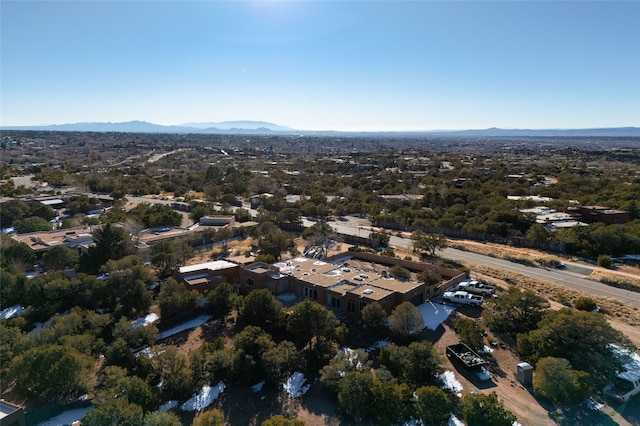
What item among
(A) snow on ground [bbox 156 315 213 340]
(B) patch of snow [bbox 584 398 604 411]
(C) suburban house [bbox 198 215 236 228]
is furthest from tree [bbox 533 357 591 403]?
(C) suburban house [bbox 198 215 236 228]

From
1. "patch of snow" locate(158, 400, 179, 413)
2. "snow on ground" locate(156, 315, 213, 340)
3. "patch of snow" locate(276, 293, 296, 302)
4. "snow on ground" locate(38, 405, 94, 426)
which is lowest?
"snow on ground" locate(156, 315, 213, 340)

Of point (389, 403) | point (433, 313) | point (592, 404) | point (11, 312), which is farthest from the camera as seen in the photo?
point (433, 313)

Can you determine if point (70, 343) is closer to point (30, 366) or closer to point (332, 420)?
point (30, 366)

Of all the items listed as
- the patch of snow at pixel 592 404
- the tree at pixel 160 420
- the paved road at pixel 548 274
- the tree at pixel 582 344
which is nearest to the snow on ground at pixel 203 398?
the tree at pixel 160 420

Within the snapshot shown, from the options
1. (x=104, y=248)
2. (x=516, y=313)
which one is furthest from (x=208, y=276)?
(x=516, y=313)

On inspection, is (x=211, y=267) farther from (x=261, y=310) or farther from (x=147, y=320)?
(x=261, y=310)

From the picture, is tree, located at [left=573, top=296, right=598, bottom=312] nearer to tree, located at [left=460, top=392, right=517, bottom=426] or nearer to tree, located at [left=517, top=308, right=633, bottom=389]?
tree, located at [left=517, top=308, right=633, bottom=389]
